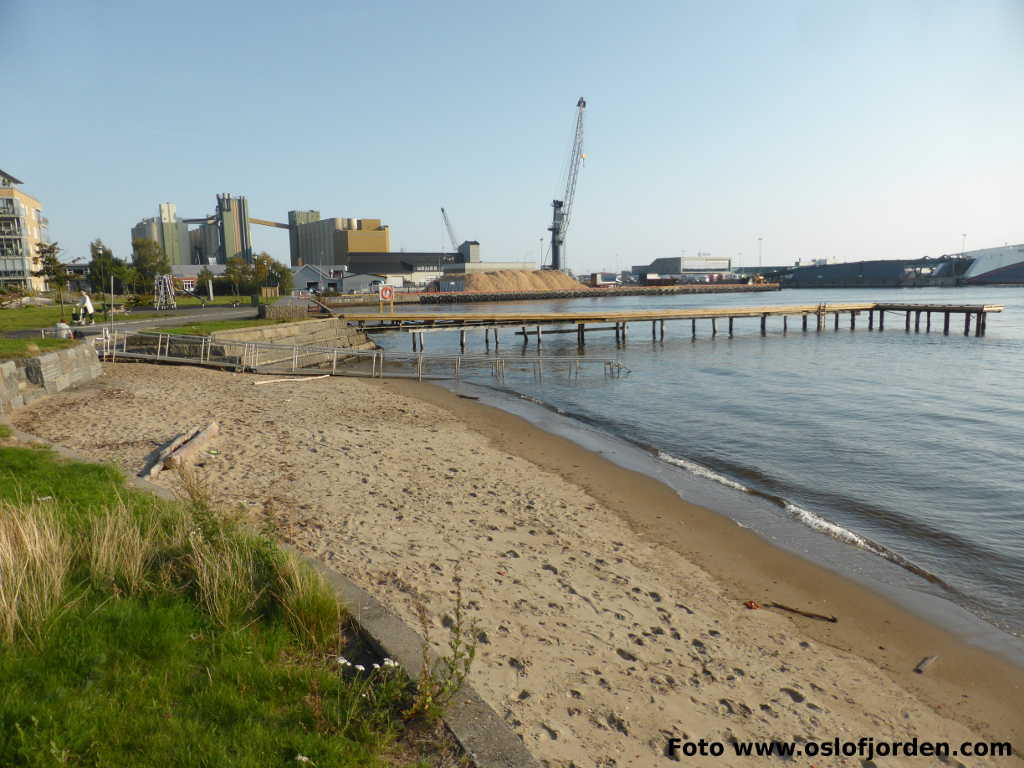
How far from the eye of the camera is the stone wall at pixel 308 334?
30172 millimetres

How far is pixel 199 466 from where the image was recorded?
33.8 feet

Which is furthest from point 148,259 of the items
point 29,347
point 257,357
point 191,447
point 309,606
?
point 309,606

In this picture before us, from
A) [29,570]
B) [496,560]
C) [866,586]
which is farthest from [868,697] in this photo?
[29,570]

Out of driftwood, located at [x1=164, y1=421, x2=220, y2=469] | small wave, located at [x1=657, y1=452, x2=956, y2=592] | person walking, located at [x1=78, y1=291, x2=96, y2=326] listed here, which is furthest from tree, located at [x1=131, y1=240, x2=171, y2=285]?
small wave, located at [x1=657, y1=452, x2=956, y2=592]

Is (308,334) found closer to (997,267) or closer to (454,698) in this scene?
(454,698)

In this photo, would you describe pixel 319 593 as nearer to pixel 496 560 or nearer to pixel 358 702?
pixel 358 702

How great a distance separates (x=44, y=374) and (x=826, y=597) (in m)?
17.1

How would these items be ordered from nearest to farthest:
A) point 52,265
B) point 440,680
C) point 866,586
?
point 440,680 → point 866,586 → point 52,265

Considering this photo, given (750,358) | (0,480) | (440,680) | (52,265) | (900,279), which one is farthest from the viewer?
(900,279)

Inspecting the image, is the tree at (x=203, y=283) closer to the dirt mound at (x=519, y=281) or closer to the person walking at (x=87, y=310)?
the person walking at (x=87, y=310)

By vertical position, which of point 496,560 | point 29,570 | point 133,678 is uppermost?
point 29,570

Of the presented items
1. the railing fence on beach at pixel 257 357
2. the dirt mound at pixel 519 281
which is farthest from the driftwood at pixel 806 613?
the dirt mound at pixel 519 281

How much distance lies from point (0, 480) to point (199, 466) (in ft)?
10.3

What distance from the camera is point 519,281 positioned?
13825 cm
